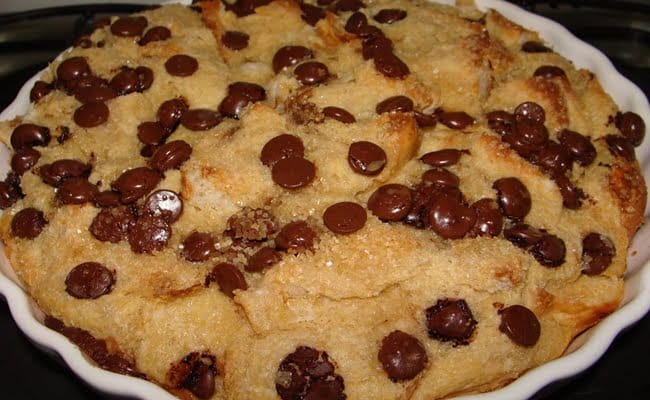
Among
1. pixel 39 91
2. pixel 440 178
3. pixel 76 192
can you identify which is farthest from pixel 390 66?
pixel 39 91

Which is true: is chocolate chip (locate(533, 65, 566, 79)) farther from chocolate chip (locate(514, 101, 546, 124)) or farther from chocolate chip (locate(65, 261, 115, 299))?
chocolate chip (locate(65, 261, 115, 299))

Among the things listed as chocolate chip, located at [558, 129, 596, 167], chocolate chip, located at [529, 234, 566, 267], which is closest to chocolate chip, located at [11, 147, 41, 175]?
chocolate chip, located at [529, 234, 566, 267]

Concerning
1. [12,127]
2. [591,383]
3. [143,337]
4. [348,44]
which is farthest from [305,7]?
[591,383]

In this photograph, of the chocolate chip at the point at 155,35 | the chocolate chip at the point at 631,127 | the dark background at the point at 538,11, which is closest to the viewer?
the chocolate chip at the point at 631,127

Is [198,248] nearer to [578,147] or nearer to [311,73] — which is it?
[311,73]

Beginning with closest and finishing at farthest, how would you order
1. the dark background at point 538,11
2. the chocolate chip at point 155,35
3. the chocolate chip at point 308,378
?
the chocolate chip at point 308,378, the chocolate chip at point 155,35, the dark background at point 538,11

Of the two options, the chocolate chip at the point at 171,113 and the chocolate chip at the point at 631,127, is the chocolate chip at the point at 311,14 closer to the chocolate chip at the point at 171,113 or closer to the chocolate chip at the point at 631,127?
the chocolate chip at the point at 171,113

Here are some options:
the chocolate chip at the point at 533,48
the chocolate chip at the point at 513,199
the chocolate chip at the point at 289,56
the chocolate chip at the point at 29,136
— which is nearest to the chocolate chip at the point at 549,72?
the chocolate chip at the point at 533,48
